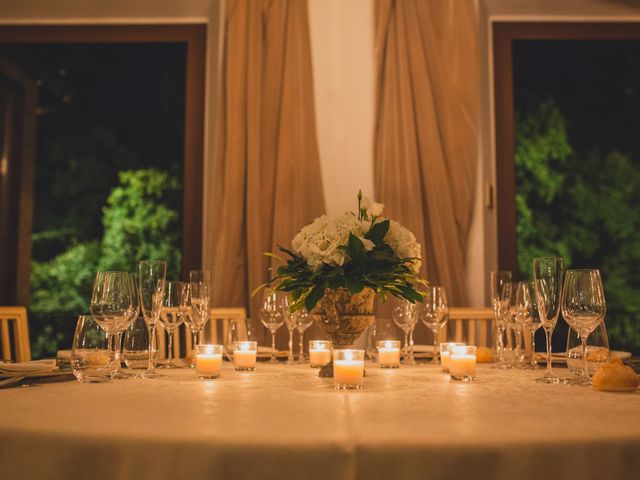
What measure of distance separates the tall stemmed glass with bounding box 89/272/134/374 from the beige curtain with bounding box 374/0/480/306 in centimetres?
202

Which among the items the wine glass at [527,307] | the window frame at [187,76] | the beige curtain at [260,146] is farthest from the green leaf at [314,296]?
the window frame at [187,76]

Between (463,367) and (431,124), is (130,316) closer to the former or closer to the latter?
(463,367)

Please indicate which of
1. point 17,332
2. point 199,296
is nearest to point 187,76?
point 17,332

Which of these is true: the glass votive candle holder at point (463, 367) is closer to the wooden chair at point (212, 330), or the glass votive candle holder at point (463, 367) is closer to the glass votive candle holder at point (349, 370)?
the glass votive candle holder at point (349, 370)

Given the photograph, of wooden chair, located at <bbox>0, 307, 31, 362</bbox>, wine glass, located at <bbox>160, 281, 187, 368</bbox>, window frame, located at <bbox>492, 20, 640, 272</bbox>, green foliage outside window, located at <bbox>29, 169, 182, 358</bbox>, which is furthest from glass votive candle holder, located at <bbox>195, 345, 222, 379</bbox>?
green foliage outside window, located at <bbox>29, 169, 182, 358</bbox>

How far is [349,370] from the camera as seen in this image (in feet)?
4.09

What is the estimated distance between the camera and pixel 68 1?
3613 mm

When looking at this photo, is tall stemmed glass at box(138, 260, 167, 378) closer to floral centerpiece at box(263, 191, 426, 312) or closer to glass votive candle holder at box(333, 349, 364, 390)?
floral centerpiece at box(263, 191, 426, 312)

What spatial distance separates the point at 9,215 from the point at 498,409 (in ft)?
11.1

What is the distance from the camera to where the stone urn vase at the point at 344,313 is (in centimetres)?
155

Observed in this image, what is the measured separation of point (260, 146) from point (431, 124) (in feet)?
2.83

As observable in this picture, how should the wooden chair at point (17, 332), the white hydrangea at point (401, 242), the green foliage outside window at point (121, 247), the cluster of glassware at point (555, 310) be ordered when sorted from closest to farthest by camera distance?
the cluster of glassware at point (555, 310), the white hydrangea at point (401, 242), the wooden chair at point (17, 332), the green foliage outside window at point (121, 247)

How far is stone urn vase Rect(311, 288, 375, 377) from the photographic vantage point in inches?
61.2

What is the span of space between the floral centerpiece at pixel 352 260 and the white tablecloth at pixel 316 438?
1.43 ft
